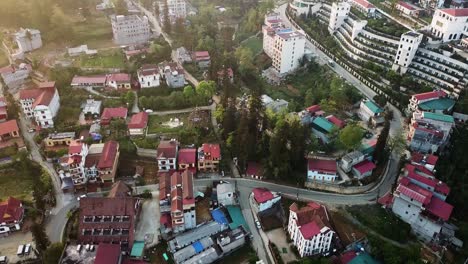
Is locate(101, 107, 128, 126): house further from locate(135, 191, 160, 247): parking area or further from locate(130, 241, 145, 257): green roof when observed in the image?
locate(130, 241, 145, 257): green roof

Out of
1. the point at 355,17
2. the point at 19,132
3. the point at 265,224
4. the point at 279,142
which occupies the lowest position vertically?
the point at 265,224

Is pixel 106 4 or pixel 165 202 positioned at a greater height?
pixel 106 4

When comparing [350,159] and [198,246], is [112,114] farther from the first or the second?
[350,159]

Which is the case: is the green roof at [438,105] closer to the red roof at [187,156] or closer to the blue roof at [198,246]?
the red roof at [187,156]

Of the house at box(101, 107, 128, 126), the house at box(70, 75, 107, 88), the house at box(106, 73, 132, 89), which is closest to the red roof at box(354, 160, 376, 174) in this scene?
the house at box(101, 107, 128, 126)

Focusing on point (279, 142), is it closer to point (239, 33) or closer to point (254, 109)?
point (254, 109)

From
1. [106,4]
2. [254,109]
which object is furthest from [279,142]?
[106,4]
